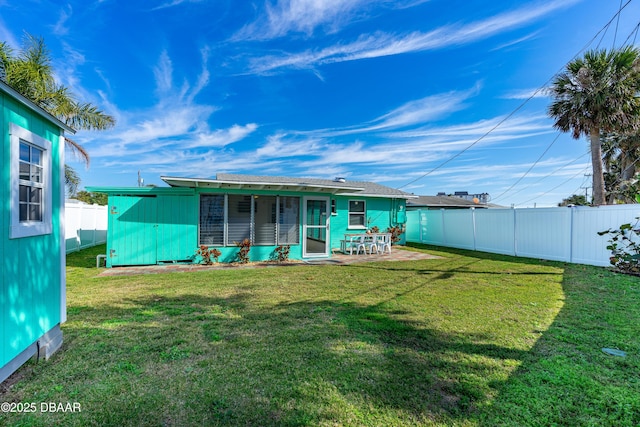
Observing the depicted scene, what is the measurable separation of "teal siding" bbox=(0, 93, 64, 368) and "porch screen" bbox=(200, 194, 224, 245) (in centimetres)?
554

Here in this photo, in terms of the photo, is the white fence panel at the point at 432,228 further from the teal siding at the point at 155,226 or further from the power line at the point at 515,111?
the teal siding at the point at 155,226

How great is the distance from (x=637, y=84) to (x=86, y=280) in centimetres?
1908

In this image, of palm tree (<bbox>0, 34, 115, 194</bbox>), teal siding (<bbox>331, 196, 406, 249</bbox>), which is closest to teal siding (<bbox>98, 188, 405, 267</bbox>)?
teal siding (<bbox>331, 196, 406, 249</bbox>)

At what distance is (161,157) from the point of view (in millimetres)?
18922

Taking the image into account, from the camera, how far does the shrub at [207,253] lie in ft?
29.5

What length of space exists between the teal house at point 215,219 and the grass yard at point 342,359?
2.76 m

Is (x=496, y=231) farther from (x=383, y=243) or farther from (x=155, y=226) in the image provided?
(x=155, y=226)

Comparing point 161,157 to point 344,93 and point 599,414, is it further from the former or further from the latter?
point 599,414

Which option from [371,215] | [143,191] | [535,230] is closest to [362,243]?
[371,215]

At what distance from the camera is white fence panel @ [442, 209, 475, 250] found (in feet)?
42.6

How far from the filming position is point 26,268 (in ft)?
9.46

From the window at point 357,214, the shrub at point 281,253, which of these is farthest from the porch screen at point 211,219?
the window at point 357,214

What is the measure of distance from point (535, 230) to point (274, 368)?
37.4 ft

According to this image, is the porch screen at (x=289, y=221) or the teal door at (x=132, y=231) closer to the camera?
the teal door at (x=132, y=231)
